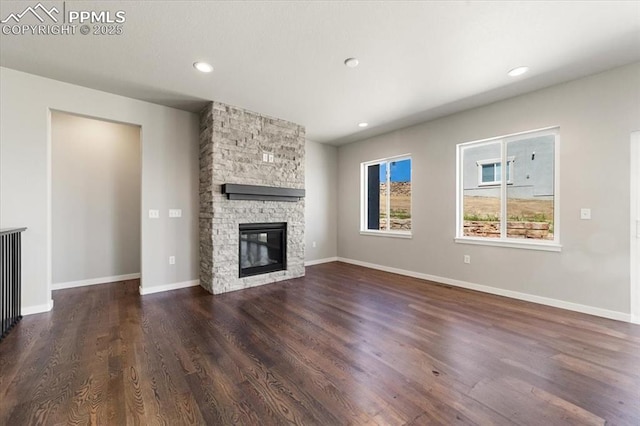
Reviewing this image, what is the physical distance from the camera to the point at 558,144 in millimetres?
3309

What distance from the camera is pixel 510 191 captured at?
379cm

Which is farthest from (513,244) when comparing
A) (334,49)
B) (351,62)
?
(334,49)

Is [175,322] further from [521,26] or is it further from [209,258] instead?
[521,26]

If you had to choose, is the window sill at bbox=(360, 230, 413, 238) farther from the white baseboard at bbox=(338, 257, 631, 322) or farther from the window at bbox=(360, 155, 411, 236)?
the white baseboard at bbox=(338, 257, 631, 322)

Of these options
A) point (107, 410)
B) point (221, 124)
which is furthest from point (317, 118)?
point (107, 410)

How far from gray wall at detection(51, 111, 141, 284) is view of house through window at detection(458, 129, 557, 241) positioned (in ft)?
17.9

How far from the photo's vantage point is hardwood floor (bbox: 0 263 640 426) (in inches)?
60.6

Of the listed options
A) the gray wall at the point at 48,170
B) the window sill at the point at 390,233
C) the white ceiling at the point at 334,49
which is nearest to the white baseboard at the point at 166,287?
the gray wall at the point at 48,170

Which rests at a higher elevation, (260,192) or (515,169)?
(515,169)

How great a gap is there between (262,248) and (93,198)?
2.81m

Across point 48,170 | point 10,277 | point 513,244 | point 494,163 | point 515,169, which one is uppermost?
point 494,163

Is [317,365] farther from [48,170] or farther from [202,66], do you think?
[48,170]

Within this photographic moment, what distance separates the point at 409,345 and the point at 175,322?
236 centimetres

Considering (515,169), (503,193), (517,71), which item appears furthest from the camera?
(503,193)
